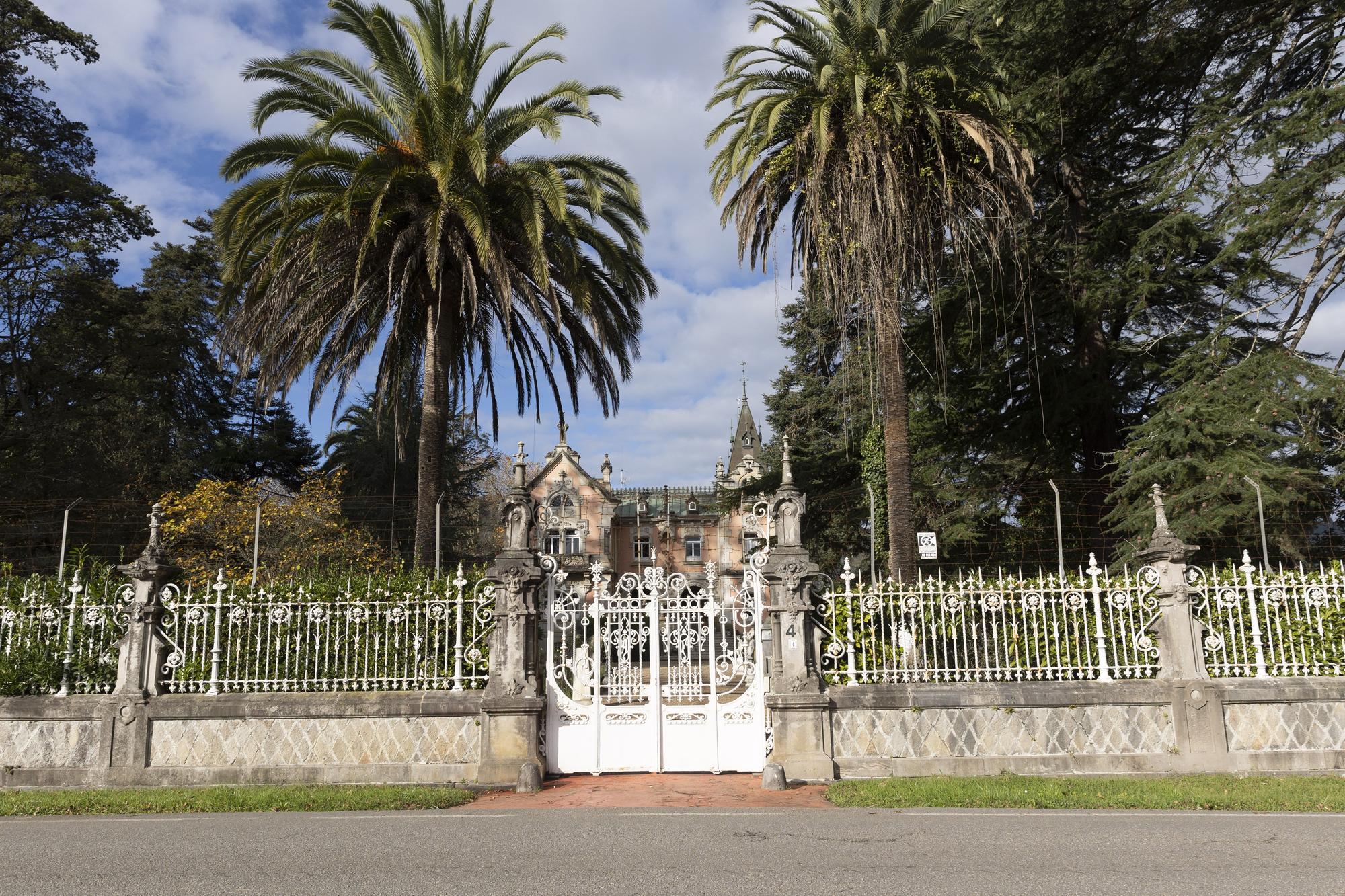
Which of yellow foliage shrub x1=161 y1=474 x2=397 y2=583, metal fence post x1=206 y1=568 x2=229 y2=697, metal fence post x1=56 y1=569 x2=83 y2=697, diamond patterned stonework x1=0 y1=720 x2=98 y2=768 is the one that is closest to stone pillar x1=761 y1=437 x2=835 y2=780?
metal fence post x1=206 y1=568 x2=229 y2=697

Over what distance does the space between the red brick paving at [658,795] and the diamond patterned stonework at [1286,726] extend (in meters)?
4.98

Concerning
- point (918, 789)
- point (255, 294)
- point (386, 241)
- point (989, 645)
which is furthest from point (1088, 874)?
point (255, 294)

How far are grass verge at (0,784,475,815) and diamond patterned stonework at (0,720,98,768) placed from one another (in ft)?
3.14

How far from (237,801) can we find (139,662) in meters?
2.80

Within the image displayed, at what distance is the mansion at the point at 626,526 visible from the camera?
49.7 m

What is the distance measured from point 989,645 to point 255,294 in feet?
43.8

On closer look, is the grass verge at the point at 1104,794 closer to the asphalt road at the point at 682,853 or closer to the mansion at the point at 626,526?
the asphalt road at the point at 682,853

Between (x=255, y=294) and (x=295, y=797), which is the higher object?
(x=255, y=294)

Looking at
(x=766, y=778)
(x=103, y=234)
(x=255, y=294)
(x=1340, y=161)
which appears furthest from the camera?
(x=103, y=234)

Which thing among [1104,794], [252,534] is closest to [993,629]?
[1104,794]

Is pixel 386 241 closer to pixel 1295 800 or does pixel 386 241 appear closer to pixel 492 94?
pixel 492 94

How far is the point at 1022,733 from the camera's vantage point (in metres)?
10.5

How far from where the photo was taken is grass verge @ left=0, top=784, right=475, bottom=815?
9164 mm

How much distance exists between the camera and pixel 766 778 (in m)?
10.0
